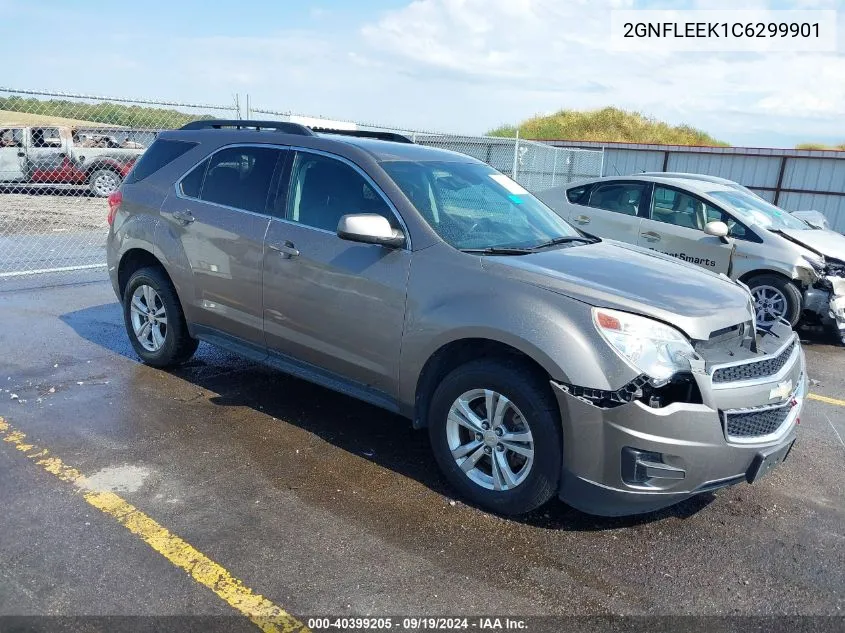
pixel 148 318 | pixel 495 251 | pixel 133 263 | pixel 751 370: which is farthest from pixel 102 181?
pixel 751 370

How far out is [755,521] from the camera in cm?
360

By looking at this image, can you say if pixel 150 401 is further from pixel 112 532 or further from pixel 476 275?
pixel 476 275

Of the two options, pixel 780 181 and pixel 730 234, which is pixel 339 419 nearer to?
pixel 730 234

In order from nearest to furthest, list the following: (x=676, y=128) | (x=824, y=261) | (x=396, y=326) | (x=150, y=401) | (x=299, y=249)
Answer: (x=396, y=326), (x=299, y=249), (x=150, y=401), (x=824, y=261), (x=676, y=128)

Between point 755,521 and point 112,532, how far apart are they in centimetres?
324

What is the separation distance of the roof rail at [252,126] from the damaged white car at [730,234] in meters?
4.79

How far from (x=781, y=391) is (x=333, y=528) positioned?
2.30 meters

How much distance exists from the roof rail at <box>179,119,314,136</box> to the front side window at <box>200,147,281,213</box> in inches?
8.0

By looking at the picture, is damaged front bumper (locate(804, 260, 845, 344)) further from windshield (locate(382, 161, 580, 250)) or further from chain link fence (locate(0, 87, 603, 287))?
chain link fence (locate(0, 87, 603, 287))

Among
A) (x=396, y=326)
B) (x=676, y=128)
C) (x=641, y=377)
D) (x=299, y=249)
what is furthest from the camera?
(x=676, y=128)

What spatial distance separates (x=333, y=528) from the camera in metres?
3.35

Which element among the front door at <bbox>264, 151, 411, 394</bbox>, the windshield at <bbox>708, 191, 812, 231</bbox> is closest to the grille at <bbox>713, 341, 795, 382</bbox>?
the front door at <bbox>264, 151, 411, 394</bbox>

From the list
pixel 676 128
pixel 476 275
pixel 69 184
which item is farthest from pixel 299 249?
pixel 676 128

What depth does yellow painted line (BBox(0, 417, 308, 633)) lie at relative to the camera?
8.86 feet
